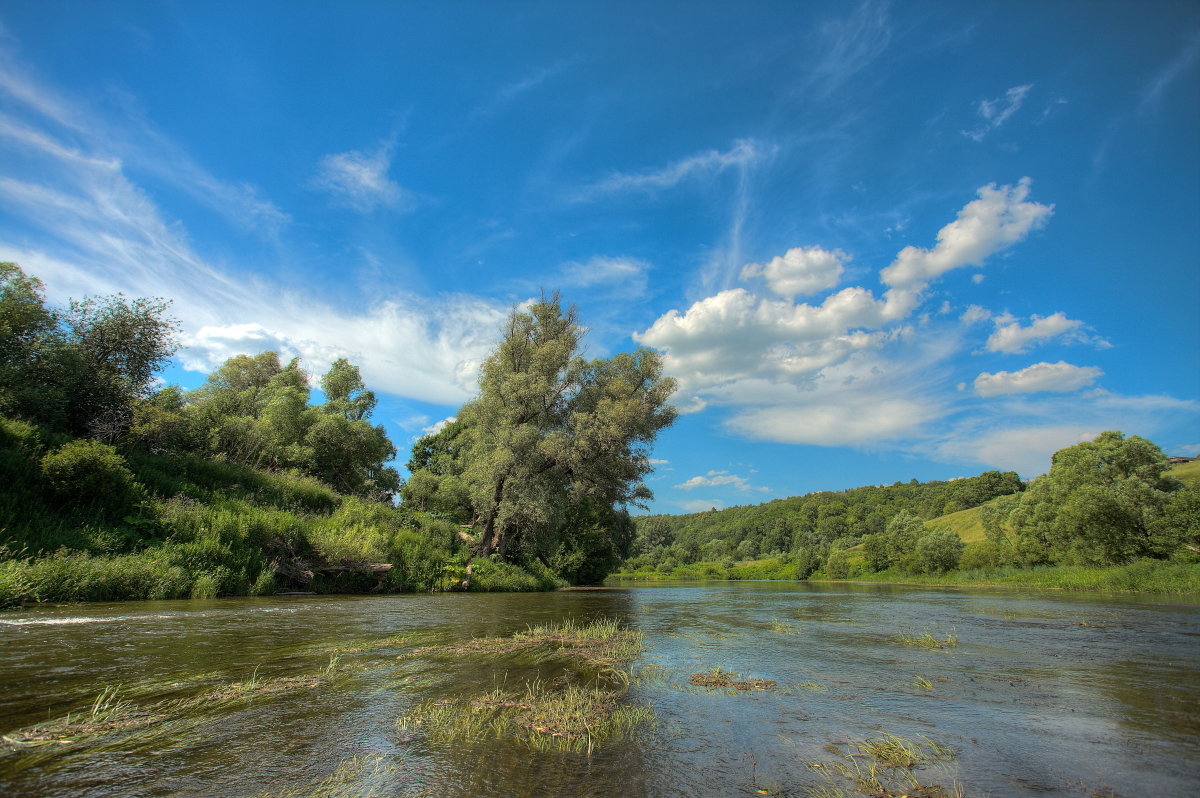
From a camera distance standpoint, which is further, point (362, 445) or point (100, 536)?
point (362, 445)

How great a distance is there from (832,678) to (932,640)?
450 cm

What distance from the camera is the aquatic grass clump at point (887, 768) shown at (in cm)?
330

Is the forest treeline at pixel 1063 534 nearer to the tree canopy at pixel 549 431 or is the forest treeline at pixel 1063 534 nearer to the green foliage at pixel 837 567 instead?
the green foliage at pixel 837 567

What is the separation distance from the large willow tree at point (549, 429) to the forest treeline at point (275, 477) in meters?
0.11

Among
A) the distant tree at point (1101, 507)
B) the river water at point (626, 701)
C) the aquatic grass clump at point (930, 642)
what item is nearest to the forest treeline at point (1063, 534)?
the distant tree at point (1101, 507)

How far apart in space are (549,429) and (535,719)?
25683 mm

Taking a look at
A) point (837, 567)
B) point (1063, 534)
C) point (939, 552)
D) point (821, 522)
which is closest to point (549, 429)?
point (1063, 534)

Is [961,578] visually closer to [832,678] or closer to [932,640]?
[932,640]

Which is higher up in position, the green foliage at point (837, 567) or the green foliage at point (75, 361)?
the green foliage at point (75, 361)

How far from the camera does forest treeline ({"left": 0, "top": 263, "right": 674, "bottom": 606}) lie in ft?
43.9

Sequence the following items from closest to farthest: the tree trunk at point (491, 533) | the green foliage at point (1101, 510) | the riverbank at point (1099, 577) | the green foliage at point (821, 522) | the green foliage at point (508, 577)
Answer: the green foliage at point (508, 577), the riverbank at point (1099, 577), the tree trunk at point (491, 533), the green foliage at point (1101, 510), the green foliage at point (821, 522)

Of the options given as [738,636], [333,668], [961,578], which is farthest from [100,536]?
[961,578]

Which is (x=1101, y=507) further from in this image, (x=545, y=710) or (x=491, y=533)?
(x=545, y=710)

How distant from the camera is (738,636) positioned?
10.6 metres
